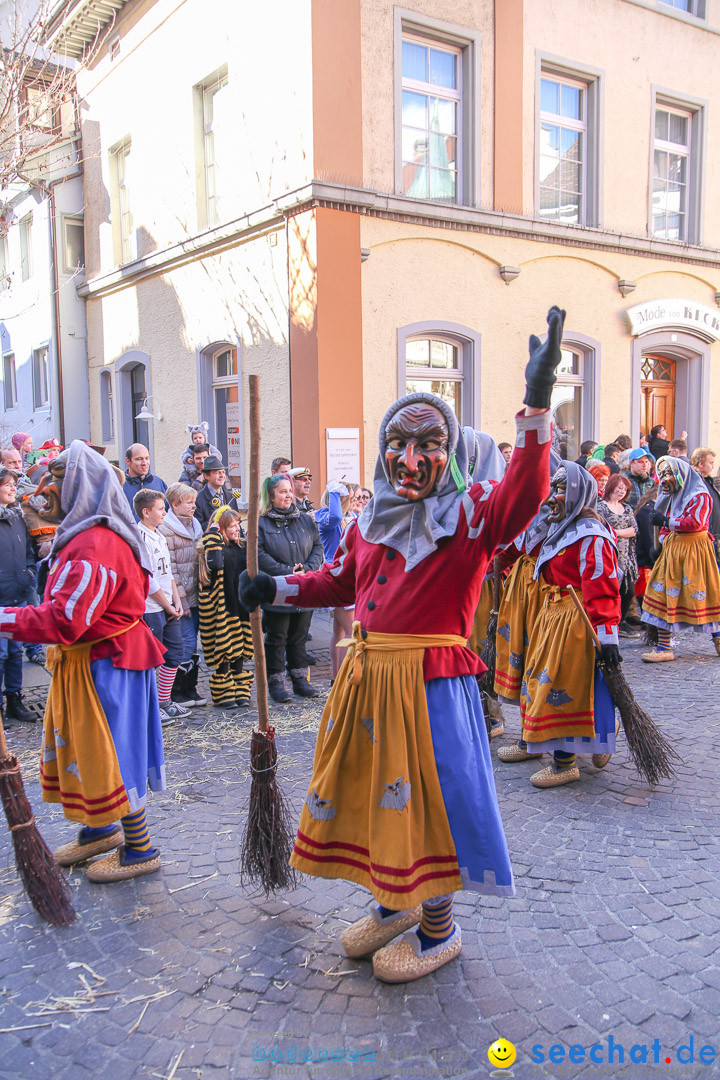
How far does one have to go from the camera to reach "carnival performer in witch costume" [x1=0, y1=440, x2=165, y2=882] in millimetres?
3369

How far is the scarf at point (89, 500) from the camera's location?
3474 millimetres

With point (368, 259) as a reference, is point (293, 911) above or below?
below

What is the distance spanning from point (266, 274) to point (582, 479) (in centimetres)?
702

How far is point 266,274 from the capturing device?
1045 cm

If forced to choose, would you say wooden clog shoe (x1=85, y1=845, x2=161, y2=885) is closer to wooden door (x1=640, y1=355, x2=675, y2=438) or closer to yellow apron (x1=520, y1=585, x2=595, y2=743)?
yellow apron (x1=520, y1=585, x2=595, y2=743)

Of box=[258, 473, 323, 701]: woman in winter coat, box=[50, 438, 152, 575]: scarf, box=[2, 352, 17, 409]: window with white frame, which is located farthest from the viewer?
box=[2, 352, 17, 409]: window with white frame

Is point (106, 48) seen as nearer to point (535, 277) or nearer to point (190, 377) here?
point (190, 377)

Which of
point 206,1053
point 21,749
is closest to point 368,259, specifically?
point 21,749

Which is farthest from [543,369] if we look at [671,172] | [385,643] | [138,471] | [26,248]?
[26,248]

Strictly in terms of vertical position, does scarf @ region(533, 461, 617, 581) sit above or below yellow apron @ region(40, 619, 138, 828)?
above

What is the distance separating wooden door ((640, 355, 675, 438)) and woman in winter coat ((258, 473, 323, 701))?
8648 mm

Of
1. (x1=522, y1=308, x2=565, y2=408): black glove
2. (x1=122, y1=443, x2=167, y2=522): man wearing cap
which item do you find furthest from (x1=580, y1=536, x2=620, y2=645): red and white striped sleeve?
(x1=122, y1=443, x2=167, y2=522): man wearing cap

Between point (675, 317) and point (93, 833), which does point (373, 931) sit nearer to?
point (93, 833)

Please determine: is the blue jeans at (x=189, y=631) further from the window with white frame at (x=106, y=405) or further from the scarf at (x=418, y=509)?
the window with white frame at (x=106, y=405)
